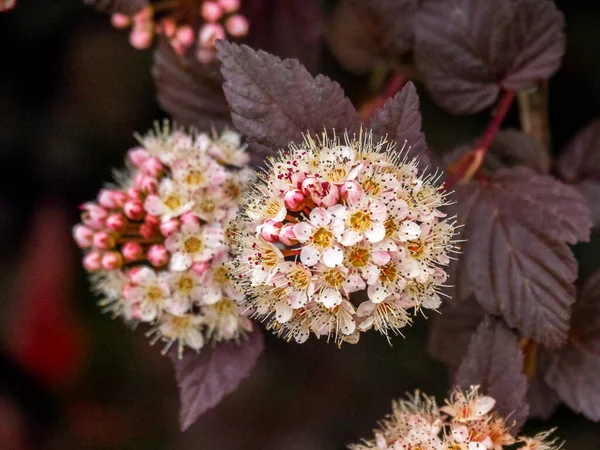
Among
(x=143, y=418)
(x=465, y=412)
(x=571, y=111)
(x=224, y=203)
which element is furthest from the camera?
(x=143, y=418)

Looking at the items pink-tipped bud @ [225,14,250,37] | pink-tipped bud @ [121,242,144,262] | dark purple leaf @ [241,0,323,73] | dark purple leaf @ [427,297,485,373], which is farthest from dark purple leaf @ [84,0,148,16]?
dark purple leaf @ [427,297,485,373]

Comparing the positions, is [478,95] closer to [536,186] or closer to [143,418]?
[536,186]

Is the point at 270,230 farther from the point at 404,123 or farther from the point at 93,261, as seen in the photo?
the point at 93,261

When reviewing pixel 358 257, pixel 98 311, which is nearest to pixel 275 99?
pixel 358 257

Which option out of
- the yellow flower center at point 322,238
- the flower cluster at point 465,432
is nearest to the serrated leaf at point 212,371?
the flower cluster at point 465,432

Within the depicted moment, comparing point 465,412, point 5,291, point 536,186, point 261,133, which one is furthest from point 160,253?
point 5,291

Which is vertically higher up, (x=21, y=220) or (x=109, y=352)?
(x=21, y=220)
